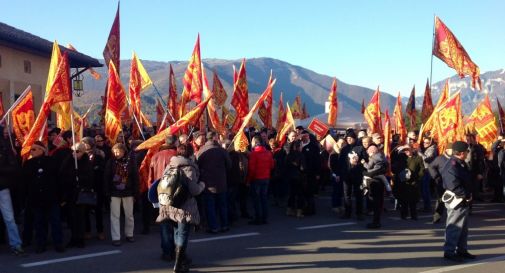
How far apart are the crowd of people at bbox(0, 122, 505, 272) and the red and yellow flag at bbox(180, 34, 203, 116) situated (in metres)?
2.37

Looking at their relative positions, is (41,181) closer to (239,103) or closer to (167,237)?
(167,237)

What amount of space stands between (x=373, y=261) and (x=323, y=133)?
779 centimetres

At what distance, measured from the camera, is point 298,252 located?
8.82m

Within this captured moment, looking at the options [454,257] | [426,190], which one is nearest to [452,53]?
[426,190]

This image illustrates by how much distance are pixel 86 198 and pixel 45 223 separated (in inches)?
28.0

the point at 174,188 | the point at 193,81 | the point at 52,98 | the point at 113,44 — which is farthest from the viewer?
the point at 113,44

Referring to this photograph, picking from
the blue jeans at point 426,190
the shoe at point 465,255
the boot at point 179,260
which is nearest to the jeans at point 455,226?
the shoe at point 465,255

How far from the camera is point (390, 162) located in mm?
12562

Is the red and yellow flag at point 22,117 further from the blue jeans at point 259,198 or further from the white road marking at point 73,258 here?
the blue jeans at point 259,198

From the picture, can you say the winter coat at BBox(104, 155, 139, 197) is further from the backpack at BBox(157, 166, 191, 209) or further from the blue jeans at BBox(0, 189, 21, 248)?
the backpack at BBox(157, 166, 191, 209)

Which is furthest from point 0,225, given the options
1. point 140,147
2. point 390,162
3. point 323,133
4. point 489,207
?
point 489,207

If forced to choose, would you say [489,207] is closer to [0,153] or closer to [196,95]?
[196,95]

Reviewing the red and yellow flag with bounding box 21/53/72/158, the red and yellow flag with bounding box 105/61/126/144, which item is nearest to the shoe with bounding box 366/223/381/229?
the red and yellow flag with bounding box 105/61/126/144

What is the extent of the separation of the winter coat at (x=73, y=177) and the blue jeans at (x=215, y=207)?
206 cm
